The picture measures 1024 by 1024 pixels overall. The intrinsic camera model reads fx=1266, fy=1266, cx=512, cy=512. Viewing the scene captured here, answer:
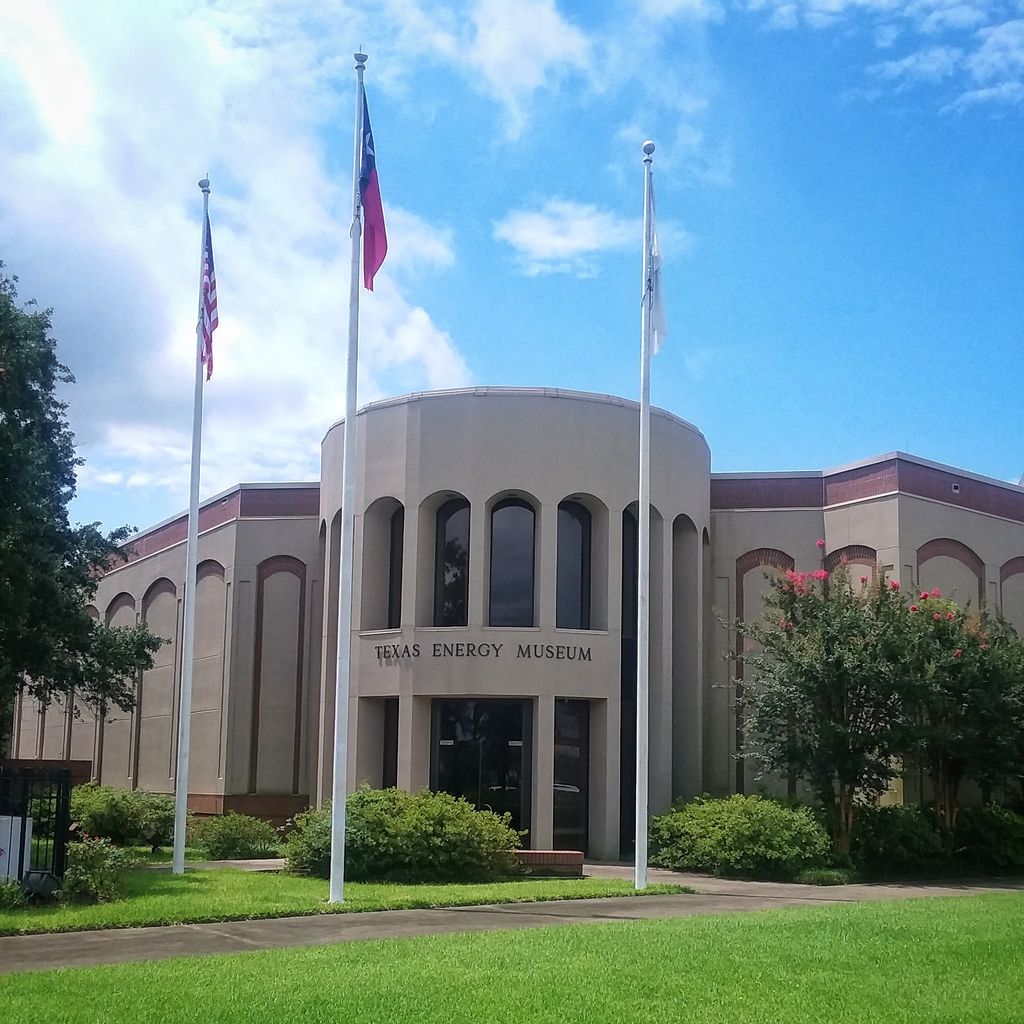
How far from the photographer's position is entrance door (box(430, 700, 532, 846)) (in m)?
25.3

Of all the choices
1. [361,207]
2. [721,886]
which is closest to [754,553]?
[721,886]

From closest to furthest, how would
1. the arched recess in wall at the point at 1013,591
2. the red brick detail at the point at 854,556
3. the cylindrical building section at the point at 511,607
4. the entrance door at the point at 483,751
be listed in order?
1. the cylindrical building section at the point at 511,607
2. the entrance door at the point at 483,751
3. the red brick detail at the point at 854,556
4. the arched recess in wall at the point at 1013,591

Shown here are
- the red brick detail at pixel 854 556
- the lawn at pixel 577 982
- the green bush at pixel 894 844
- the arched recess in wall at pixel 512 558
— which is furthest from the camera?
the red brick detail at pixel 854 556

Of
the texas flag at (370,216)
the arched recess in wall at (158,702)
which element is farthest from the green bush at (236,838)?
the texas flag at (370,216)

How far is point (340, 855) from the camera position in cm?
1647

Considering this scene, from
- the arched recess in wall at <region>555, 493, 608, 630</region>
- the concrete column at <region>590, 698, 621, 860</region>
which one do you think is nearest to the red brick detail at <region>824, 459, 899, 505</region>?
the arched recess in wall at <region>555, 493, 608, 630</region>

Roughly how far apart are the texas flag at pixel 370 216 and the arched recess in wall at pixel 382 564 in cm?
924

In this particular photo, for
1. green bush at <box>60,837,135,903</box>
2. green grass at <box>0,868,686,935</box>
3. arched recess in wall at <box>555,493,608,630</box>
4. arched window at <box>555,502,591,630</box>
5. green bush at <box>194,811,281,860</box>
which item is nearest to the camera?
green grass at <box>0,868,686,935</box>

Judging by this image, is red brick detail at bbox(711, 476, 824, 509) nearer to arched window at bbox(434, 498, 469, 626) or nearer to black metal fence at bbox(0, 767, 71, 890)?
arched window at bbox(434, 498, 469, 626)

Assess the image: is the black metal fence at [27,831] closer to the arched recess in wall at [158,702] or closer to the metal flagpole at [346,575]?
the metal flagpole at [346,575]

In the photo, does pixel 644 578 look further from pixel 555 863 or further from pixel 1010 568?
pixel 1010 568

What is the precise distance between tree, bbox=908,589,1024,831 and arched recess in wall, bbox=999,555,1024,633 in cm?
588

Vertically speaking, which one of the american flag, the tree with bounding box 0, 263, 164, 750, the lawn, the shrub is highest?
the american flag

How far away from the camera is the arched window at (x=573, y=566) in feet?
87.6
